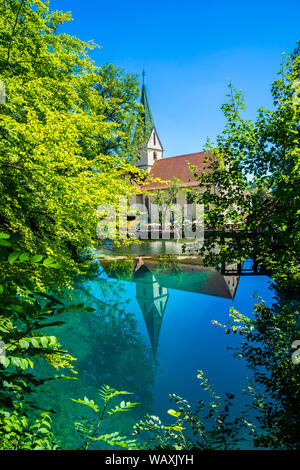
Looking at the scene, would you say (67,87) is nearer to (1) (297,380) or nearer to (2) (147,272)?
(1) (297,380)

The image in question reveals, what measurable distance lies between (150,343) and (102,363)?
2131 millimetres

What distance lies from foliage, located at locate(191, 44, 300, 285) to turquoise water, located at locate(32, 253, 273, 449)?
131cm

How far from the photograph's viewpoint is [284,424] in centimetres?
314

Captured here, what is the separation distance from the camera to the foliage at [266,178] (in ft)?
17.4

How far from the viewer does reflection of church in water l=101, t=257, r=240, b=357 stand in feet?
38.8

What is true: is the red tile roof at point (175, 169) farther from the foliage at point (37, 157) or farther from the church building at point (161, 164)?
the foliage at point (37, 157)

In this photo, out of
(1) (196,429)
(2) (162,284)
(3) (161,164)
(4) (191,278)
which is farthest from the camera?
(3) (161,164)

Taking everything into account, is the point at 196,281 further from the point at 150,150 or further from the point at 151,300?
the point at 150,150

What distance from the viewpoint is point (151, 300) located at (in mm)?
14031

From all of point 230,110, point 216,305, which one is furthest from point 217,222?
→ point 216,305

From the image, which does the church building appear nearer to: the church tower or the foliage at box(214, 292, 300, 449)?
the church tower

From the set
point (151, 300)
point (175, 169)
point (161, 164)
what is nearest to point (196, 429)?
point (151, 300)

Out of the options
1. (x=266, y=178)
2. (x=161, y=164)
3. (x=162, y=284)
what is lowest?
(x=162, y=284)
